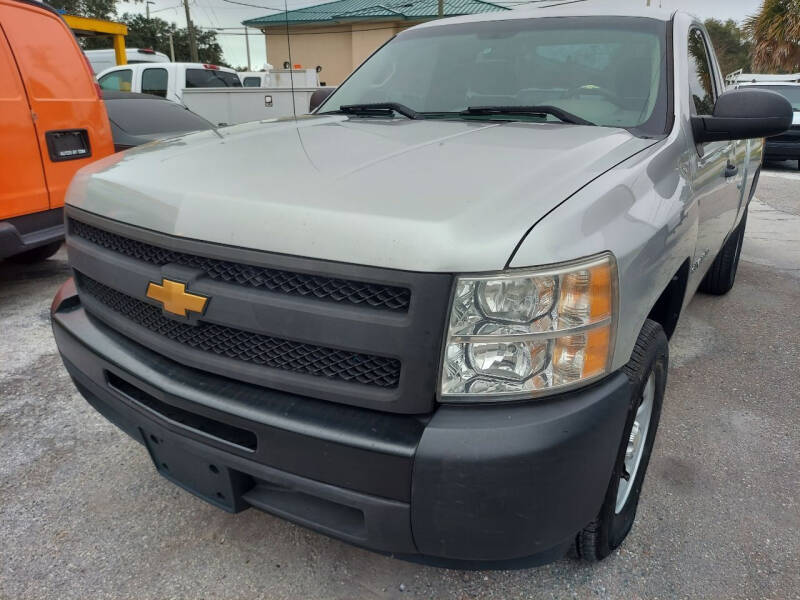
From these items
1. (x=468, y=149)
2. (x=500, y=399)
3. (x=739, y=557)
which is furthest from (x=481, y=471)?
(x=739, y=557)

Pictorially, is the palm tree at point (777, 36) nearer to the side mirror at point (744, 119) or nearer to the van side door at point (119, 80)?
the van side door at point (119, 80)

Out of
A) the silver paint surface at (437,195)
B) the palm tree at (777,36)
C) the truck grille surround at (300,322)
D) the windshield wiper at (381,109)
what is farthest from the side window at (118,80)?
the palm tree at (777,36)

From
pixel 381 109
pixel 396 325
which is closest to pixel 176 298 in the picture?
pixel 396 325

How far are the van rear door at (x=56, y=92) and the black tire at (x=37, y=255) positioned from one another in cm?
113

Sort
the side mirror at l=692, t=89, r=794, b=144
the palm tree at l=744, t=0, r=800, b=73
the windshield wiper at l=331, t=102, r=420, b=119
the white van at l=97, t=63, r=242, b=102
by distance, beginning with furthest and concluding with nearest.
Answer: the palm tree at l=744, t=0, r=800, b=73 → the white van at l=97, t=63, r=242, b=102 → the windshield wiper at l=331, t=102, r=420, b=119 → the side mirror at l=692, t=89, r=794, b=144

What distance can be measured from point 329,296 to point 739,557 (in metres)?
1.66

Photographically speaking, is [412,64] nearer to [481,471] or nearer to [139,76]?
[481,471]

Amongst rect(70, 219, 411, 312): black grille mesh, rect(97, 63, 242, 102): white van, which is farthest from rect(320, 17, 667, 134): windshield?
rect(97, 63, 242, 102): white van

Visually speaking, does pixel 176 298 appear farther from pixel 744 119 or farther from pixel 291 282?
pixel 744 119

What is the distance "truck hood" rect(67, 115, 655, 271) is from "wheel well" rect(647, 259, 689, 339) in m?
0.50

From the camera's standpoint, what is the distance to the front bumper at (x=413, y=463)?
1325 mm

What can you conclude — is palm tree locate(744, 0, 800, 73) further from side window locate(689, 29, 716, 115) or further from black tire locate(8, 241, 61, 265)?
black tire locate(8, 241, 61, 265)

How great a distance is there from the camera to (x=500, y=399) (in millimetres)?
1370

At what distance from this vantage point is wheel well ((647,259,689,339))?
6.95 ft
